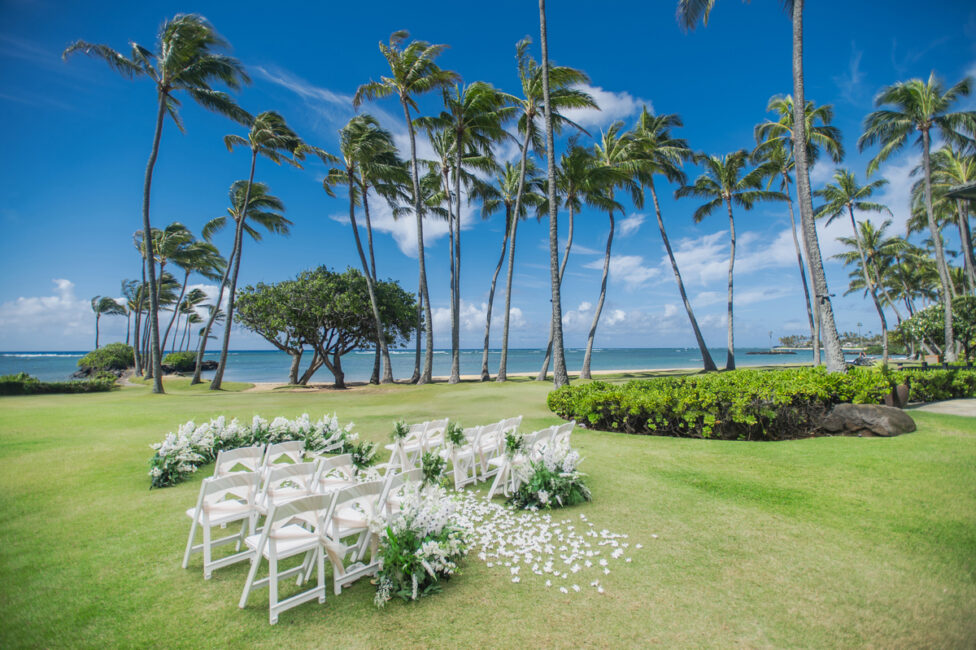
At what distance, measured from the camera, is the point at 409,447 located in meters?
7.10

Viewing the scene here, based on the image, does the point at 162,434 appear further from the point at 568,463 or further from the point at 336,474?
the point at 568,463

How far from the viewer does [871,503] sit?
5113 mm

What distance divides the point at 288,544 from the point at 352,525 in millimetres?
→ 519

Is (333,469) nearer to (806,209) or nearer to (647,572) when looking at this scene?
(647,572)

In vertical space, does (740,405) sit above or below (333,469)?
above

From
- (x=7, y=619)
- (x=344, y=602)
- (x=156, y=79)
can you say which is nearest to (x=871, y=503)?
(x=344, y=602)

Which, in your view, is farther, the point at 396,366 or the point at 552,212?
the point at 396,366

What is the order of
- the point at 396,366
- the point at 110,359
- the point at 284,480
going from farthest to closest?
the point at 396,366 < the point at 110,359 < the point at 284,480

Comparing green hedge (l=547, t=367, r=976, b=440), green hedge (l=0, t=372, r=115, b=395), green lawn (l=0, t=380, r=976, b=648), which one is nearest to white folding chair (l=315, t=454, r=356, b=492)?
green lawn (l=0, t=380, r=976, b=648)

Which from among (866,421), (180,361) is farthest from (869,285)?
(180,361)

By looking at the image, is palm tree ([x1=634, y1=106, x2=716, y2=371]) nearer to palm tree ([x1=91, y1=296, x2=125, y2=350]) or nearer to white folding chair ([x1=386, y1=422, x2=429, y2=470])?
white folding chair ([x1=386, y1=422, x2=429, y2=470])

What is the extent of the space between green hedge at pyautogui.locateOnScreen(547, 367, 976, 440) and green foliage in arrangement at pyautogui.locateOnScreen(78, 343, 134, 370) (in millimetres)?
54893

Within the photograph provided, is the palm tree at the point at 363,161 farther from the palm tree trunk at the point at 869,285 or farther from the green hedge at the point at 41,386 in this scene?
the palm tree trunk at the point at 869,285

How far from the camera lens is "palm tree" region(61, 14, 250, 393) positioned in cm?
1942
